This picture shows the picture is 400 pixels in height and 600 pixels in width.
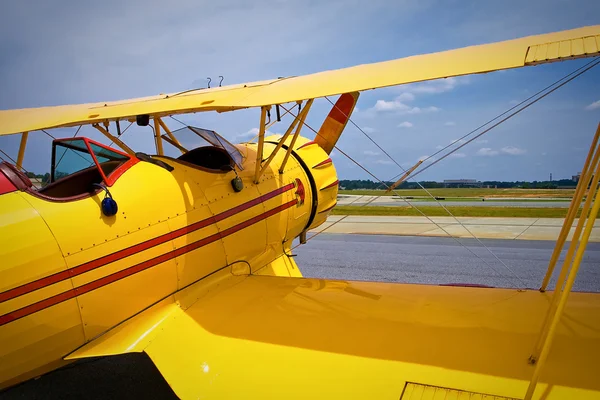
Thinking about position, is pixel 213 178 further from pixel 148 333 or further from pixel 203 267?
pixel 148 333

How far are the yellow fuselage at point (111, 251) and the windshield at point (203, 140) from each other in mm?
182

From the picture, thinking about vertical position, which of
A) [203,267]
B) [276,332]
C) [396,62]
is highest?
[396,62]

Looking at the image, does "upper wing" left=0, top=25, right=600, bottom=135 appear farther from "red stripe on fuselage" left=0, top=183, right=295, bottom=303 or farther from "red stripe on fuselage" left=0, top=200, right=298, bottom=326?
"red stripe on fuselage" left=0, top=200, right=298, bottom=326

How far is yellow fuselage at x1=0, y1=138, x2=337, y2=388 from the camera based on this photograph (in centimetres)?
258

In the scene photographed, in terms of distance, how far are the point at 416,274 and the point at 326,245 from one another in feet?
10.4

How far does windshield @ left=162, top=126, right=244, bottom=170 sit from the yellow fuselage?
0.18 meters

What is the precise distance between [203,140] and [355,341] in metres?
2.62

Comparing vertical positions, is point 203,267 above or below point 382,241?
above

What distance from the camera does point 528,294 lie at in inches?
141

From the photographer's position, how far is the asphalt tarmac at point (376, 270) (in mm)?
3668

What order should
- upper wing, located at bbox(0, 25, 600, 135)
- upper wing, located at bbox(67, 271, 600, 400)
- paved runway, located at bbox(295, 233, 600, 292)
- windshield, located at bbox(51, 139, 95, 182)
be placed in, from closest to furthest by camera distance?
upper wing, located at bbox(67, 271, 600, 400)
upper wing, located at bbox(0, 25, 600, 135)
windshield, located at bbox(51, 139, 95, 182)
paved runway, located at bbox(295, 233, 600, 292)

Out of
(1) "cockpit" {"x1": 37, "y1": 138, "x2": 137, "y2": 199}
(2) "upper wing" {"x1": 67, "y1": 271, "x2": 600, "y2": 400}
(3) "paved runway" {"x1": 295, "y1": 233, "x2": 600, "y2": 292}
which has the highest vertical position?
(1) "cockpit" {"x1": 37, "y1": 138, "x2": 137, "y2": 199}

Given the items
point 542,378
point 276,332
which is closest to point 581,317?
point 542,378

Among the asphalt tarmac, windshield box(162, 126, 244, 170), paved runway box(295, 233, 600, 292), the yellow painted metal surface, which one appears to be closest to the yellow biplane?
the yellow painted metal surface
